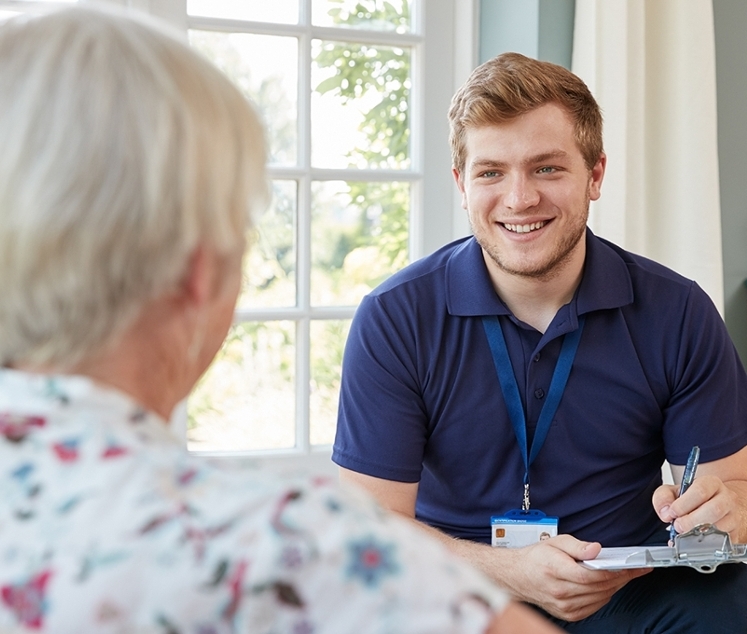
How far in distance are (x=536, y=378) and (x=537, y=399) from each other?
4cm

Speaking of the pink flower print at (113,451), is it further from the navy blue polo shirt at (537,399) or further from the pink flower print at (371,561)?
the navy blue polo shirt at (537,399)

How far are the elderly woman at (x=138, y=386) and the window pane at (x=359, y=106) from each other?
186 cm

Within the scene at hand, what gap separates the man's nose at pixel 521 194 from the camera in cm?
196

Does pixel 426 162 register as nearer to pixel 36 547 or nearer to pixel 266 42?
pixel 266 42

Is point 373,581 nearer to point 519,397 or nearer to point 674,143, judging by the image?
point 519,397

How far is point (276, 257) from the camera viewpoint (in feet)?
8.73

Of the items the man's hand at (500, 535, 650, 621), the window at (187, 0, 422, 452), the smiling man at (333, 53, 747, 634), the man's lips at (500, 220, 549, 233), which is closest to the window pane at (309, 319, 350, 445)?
the window at (187, 0, 422, 452)

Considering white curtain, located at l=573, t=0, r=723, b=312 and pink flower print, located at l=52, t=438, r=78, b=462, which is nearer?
pink flower print, located at l=52, t=438, r=78, b=462

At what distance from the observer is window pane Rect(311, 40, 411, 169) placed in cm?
267

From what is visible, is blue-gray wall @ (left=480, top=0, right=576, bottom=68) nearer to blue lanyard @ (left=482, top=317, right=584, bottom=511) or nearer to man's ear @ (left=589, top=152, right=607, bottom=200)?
man's ear @ (left=589, top=152, right=607, bottom=200)

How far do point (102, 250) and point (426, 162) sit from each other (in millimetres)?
2076

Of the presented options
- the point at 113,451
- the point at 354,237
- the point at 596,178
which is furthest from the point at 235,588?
the point at 354,237

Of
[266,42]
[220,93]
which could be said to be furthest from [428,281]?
[220,93]

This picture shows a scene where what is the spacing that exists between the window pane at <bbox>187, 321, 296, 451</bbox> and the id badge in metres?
0.94
